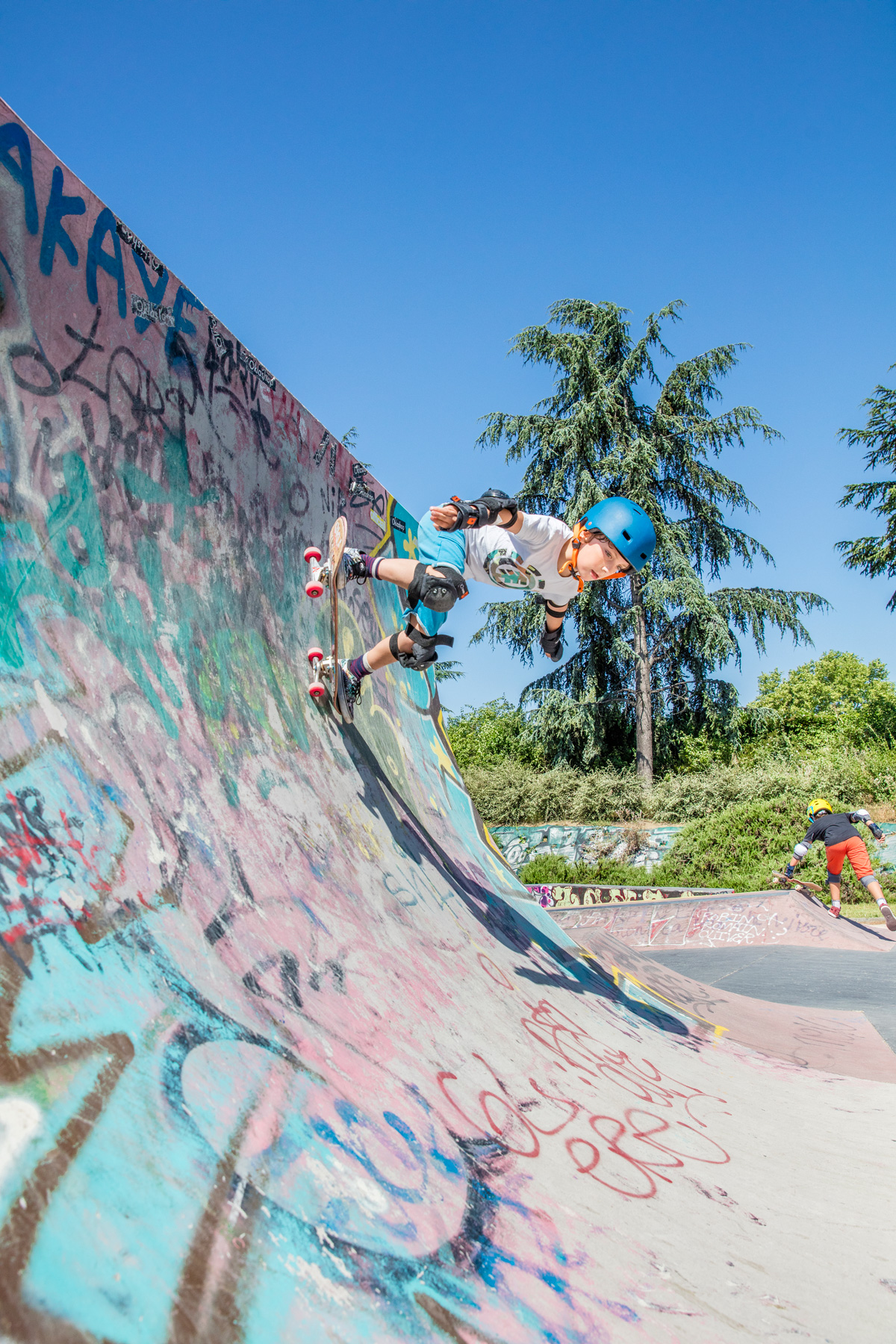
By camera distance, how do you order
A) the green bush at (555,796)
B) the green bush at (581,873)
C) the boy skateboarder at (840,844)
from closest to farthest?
the boy skateboarder at (840,844), the green bush at (581,873), the green bush at (555,796)

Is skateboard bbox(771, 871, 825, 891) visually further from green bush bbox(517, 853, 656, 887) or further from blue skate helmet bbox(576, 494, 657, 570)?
blue skate helmet bbox(576, 494, 657, 570)

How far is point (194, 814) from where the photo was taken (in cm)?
205

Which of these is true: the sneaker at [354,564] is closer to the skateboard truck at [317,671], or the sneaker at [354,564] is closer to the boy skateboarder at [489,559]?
the boy skateboarder at [489,559]

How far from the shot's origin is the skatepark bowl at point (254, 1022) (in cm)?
97

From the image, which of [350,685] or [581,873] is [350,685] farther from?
[581,873]

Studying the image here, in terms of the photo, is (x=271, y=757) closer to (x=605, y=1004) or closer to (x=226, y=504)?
(x=226, y=504)

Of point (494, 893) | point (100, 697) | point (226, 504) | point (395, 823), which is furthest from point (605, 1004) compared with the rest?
point (226, 504)

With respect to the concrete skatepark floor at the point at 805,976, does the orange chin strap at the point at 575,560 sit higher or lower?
higher

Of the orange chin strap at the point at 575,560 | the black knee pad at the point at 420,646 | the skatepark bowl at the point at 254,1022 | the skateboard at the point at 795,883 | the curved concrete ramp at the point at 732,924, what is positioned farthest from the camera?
the skateboard at the point at 795,883

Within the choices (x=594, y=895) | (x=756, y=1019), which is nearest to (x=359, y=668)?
(x=756, y=1019)

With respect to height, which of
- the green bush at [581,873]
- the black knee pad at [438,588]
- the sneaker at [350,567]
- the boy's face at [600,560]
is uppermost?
the sneaker at [350,567]

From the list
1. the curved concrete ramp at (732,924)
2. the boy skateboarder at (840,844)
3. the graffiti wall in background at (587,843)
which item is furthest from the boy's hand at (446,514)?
the graffiti wall in background at (587,843)

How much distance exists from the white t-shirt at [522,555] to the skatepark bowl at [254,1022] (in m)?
1.04

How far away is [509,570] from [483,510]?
40 centimetres
